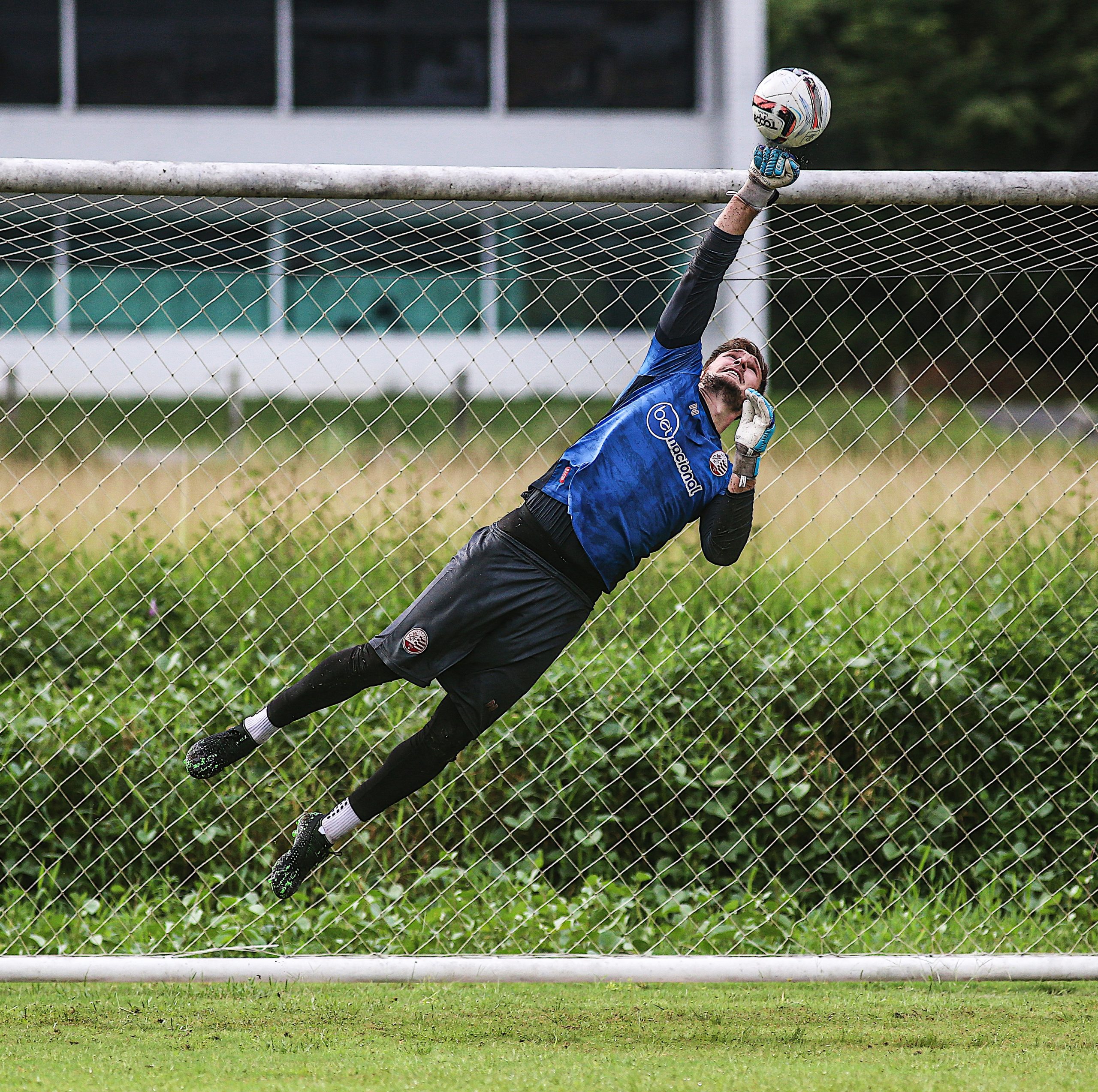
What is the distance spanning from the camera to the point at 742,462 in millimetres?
3377

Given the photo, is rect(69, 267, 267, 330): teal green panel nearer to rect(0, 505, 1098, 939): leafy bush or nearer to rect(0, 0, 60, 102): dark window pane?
rect(0, 0, 60, 102): dark window pane

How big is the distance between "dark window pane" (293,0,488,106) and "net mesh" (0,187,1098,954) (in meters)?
13.7

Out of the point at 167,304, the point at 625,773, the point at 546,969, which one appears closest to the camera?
the point at 546,969

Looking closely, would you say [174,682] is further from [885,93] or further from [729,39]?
[885,93]

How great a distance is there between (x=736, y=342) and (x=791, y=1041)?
190 cm

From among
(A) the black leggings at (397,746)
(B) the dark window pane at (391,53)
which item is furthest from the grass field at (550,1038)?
(B) the dark window pane at (391,53)

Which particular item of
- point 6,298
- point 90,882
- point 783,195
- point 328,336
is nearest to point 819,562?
point 783,195

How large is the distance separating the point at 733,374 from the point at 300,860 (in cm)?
178

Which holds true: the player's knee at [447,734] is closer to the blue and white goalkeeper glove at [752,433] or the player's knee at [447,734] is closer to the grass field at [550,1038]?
the grass field at [550,1038]

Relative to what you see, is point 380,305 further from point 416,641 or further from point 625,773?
point 416,641

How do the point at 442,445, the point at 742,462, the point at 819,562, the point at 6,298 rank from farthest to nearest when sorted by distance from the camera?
the point at 6,298, the point at 442,445, the point at 819,562, the point at 742,462

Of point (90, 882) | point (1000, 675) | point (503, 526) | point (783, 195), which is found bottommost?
point (90, 882)

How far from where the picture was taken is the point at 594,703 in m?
5.29

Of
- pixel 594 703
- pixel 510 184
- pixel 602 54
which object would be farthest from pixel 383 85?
pixel 510 184
